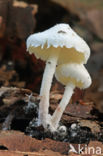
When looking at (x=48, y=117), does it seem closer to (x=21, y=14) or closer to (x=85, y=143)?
(x=85, y=143)

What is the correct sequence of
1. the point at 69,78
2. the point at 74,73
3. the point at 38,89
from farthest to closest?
the point at 38,89, the point at 69,78, the point at 74,73

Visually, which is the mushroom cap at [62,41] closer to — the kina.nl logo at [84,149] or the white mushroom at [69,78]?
the white mushroom at [69,78]

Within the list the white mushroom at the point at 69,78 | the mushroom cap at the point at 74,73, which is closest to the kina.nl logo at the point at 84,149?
the white mushroom at the point at 69,78

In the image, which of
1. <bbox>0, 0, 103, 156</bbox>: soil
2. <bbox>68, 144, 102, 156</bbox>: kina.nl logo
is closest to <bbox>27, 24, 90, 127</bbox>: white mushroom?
<bbox>0, 0, 103, 156</bbox>: soil

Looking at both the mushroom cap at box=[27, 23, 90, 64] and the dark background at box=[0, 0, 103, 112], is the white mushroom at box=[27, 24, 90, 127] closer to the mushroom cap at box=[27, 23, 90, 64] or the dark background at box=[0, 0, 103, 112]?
the mushroom cap at box=[27, 23, 90, 64]

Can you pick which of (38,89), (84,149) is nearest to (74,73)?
(84,149)

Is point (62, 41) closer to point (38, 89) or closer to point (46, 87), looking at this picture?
point (46, 87)

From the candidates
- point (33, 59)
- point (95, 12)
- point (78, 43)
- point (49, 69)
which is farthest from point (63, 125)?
point (95, 12)
